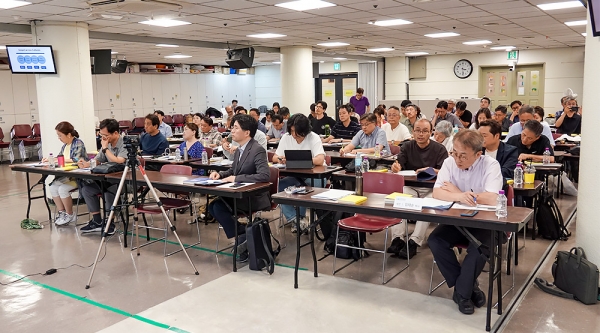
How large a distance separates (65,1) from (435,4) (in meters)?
5.12

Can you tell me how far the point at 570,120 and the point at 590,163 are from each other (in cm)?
551

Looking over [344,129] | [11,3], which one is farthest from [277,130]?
[11,3]

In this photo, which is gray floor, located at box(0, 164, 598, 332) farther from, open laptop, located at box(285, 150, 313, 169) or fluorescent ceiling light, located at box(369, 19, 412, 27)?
fluorescent ceiling light, located at box(369, 19, 412, 27)

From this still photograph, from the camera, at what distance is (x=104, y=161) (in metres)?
6.28

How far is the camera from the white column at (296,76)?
12914 mm

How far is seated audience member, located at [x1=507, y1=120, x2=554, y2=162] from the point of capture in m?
5.86

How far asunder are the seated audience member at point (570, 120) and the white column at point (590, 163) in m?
5.16

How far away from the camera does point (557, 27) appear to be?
422 inches

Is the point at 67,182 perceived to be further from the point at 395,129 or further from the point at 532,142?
the point at 532,142

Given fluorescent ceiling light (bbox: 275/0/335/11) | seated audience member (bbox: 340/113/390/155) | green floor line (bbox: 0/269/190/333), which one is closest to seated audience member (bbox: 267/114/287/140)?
fluorescent ceiling light (bbox: 275/0/335/11)

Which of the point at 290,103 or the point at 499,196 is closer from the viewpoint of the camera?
the point at 499,196

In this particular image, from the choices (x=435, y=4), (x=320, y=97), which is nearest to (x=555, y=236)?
(x=435, y=4)

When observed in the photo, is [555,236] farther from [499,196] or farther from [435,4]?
[435,4]

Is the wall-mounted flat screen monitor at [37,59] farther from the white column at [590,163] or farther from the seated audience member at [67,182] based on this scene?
the white column at [590,163]
